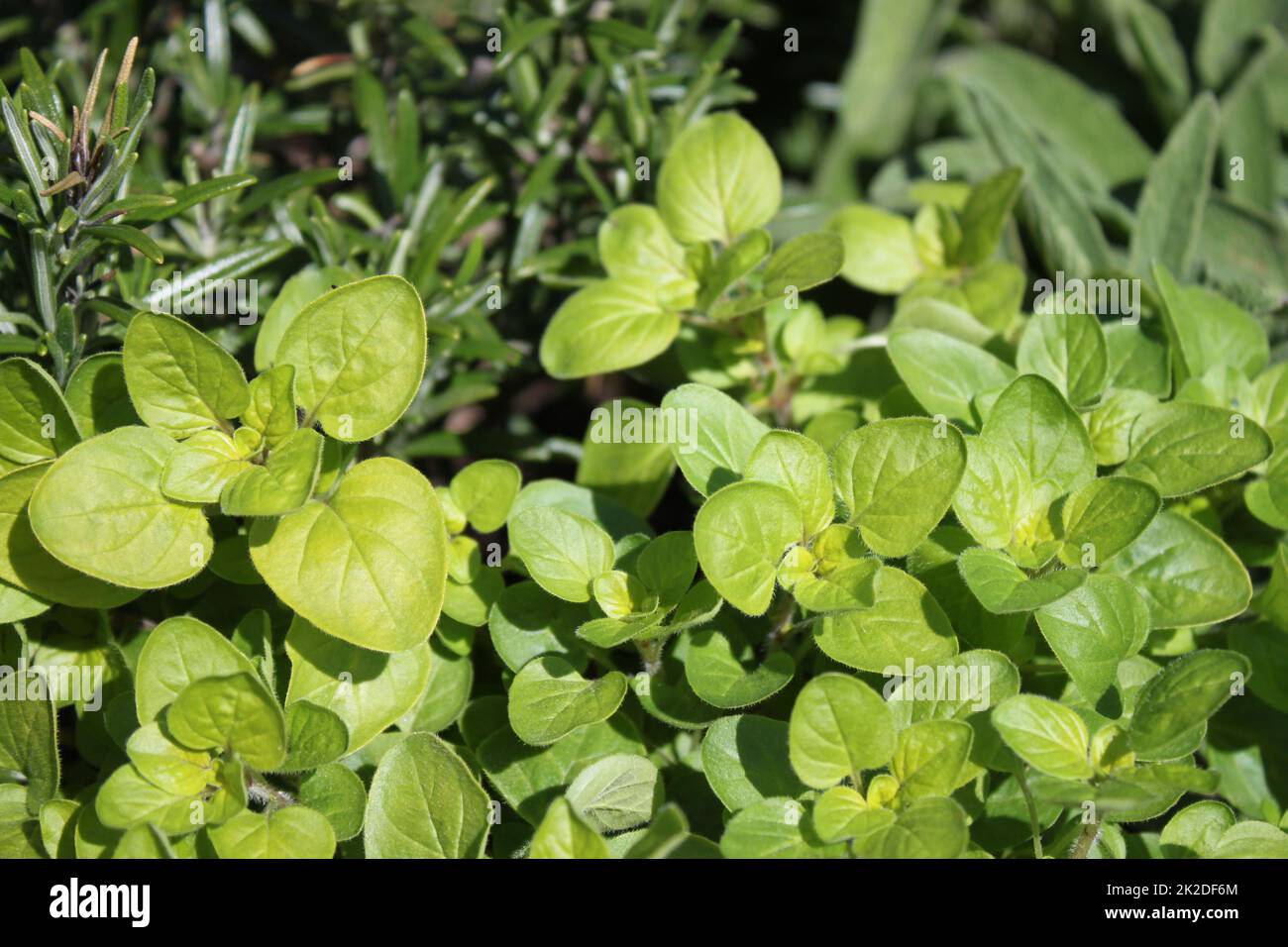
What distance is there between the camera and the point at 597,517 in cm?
158

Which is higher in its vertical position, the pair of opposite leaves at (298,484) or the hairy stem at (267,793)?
the pair of opposite leaves at (298,484)

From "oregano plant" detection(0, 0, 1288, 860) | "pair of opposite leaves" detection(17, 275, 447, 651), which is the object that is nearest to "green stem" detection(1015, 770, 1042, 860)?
"oregano plant" detection(0, 0, 1288, 860)

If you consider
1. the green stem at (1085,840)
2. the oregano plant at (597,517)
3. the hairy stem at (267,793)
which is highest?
the oregano plant at (597,517)

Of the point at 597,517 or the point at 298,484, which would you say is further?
the point at 597,517

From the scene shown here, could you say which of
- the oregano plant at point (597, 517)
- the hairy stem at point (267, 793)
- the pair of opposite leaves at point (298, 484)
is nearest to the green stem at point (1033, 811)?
the oregano plant at point (597, 517)

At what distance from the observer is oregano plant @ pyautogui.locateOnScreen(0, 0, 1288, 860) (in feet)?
4.00

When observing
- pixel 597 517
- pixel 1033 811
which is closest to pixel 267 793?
pixel 597 517

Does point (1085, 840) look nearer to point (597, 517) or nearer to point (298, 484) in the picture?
point (597, 517)

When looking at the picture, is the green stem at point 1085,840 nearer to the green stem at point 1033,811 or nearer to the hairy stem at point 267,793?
the green stem at point 1033,811

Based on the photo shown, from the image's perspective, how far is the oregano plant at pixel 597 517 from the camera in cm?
122

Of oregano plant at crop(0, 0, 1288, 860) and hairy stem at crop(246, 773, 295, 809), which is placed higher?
oregano plant at crop(0, 0, 1288, 860)

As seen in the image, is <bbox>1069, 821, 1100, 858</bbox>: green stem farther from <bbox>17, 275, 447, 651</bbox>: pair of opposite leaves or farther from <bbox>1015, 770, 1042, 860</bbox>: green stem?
<bbox>17, 275, 447, 651</bbox>: pair of opposite leaves

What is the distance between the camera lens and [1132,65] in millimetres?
2736

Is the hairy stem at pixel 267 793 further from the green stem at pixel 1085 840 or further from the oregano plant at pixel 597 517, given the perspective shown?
the green stem at pixel 1085 840
